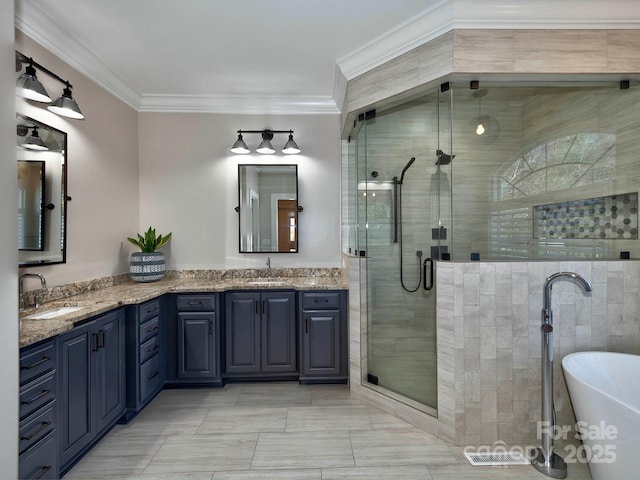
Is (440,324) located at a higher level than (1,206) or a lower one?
lower

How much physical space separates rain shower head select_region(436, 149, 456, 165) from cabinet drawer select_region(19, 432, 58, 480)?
2.85 meters

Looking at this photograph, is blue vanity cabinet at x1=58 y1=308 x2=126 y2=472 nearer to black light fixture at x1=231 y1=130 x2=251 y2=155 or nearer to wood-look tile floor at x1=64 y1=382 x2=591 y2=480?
wood-look tile floor at x1=64 y1=382 x2=591 y2=480

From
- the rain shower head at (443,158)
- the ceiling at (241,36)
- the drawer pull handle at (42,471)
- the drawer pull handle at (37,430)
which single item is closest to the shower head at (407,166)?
the rain shower head at (443,158)

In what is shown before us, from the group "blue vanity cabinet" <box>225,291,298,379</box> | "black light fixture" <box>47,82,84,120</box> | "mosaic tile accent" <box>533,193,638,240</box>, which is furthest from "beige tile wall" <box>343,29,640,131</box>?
"black light fixture" <box>47,82,84,120</box>

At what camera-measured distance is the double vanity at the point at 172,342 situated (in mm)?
1841

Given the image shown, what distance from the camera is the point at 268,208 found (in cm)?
344

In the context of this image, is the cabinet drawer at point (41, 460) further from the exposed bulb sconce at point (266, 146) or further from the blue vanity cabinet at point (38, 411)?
the exposed bulb sconce at point (266, 146)

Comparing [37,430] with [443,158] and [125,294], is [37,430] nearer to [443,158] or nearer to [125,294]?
[125,294]

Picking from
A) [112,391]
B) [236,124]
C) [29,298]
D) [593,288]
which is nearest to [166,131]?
[236,124]

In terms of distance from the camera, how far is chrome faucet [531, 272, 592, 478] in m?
1.91

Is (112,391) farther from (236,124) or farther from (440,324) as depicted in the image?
(236,124)

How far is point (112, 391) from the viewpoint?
2.21 m

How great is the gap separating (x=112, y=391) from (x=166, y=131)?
2517mm

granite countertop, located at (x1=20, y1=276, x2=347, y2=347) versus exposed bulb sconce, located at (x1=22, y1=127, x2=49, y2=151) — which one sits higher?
exposed bulb sconce, located at (x1=22, y1=127, x2=49, y2=151)
